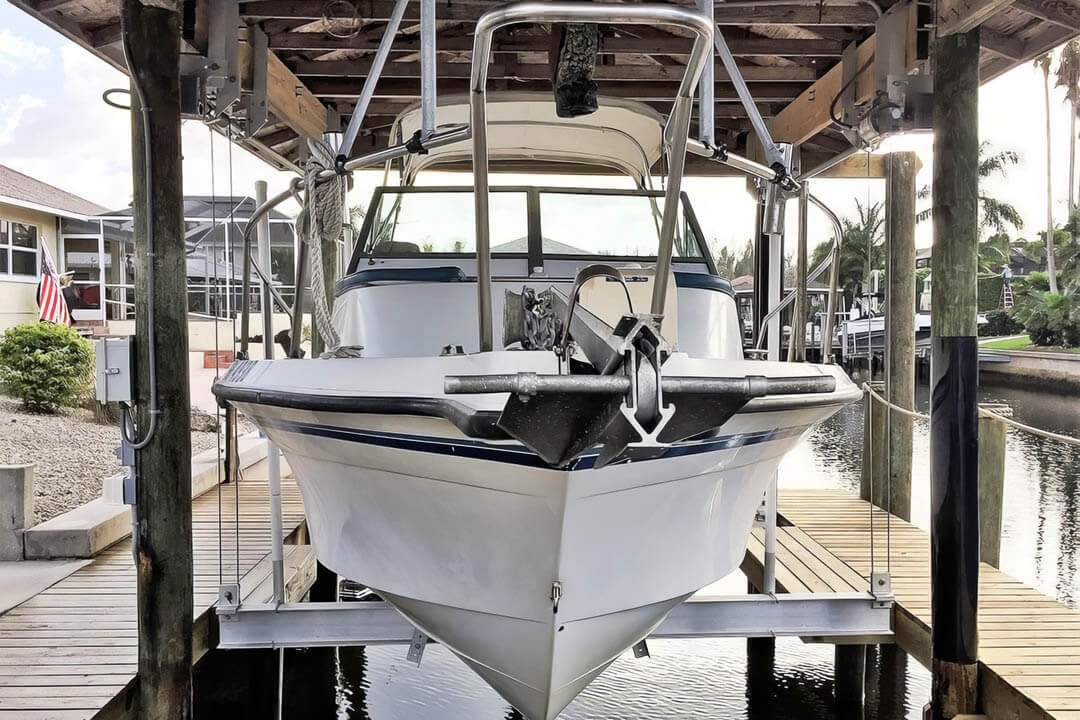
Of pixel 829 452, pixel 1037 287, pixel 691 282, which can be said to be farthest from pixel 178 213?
pixel 1037 287

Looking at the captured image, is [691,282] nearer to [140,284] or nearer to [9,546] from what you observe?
[140,284]

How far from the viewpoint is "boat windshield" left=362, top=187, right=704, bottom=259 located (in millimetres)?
4129

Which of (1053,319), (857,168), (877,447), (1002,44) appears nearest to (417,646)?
(1002,44)

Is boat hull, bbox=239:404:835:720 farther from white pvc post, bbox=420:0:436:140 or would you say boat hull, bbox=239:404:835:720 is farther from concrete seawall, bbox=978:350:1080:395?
concrete seawall, bbox=978:350:1080:395

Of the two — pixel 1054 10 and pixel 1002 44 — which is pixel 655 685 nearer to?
pixel 1002 44

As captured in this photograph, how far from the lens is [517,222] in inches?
163

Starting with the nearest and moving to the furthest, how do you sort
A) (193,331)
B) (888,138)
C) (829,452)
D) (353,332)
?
(353,332) < (888,138) < (829,452) < (193,331)

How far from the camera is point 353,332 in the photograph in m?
3.90

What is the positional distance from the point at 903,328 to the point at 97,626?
5.39 metres

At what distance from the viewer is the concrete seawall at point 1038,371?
26.8 metres

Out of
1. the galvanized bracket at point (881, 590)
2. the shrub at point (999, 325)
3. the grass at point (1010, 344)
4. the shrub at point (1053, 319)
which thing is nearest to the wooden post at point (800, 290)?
the galvanized bracket at point (881, 590)

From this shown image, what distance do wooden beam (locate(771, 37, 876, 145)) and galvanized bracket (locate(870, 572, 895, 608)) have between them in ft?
9.45

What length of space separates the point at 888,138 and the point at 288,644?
3590 millimetres

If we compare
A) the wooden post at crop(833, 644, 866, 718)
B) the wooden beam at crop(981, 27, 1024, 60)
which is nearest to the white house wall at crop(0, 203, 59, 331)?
the wooden post at crop(833, 644, 866, 718)
